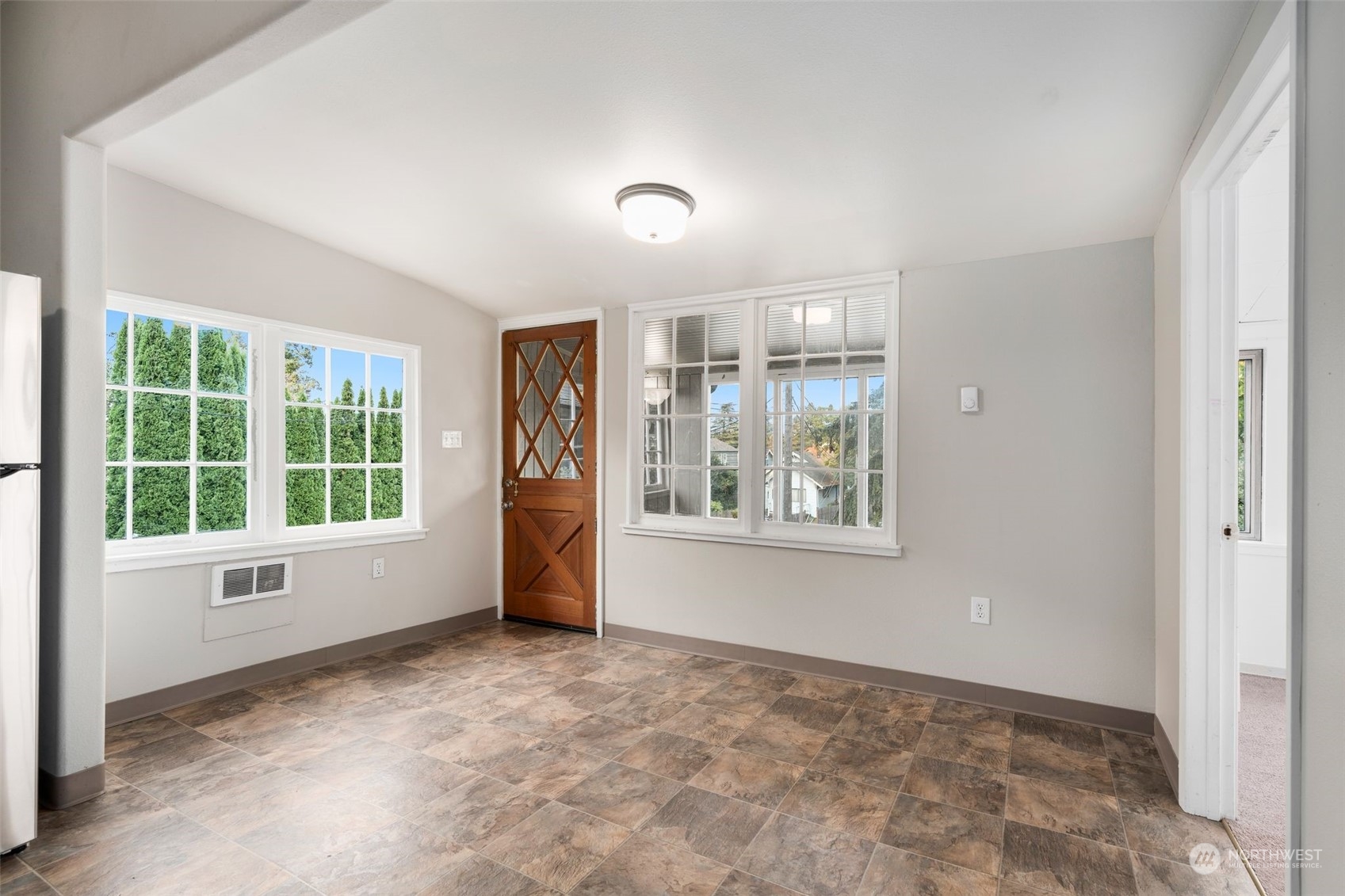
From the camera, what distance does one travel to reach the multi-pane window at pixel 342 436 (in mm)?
3832

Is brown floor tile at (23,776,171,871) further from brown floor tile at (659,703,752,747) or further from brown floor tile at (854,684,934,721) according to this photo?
brown floor tile at (854,684,934,721)

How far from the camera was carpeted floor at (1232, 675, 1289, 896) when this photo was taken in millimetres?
2086

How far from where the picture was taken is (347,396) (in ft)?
13.4

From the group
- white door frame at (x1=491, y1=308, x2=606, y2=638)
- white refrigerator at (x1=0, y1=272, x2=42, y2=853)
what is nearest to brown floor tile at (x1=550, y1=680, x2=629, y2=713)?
white door frame at (x1=491, y1=308, x2=606, y2=638)

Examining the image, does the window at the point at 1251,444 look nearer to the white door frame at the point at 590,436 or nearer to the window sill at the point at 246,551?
the white door frame at the point at 590,436

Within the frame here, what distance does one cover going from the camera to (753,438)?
13.1 feet

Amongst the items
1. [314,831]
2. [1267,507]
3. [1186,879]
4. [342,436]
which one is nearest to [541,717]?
[314,831]

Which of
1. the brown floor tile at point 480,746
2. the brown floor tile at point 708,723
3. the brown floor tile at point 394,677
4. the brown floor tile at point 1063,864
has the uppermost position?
the brown floor tile at point 1063,864

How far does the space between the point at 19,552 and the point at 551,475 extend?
2972mm

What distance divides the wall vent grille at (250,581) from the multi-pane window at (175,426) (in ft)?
0.75

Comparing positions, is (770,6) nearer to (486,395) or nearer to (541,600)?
(486,395)

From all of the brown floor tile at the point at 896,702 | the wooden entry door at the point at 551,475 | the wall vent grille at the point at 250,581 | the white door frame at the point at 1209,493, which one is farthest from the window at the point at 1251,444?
the wall vent grille at the point at 250,581

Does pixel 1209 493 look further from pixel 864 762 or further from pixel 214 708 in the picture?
pixel 214 708

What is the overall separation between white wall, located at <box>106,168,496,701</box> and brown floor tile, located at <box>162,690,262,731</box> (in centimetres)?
14
